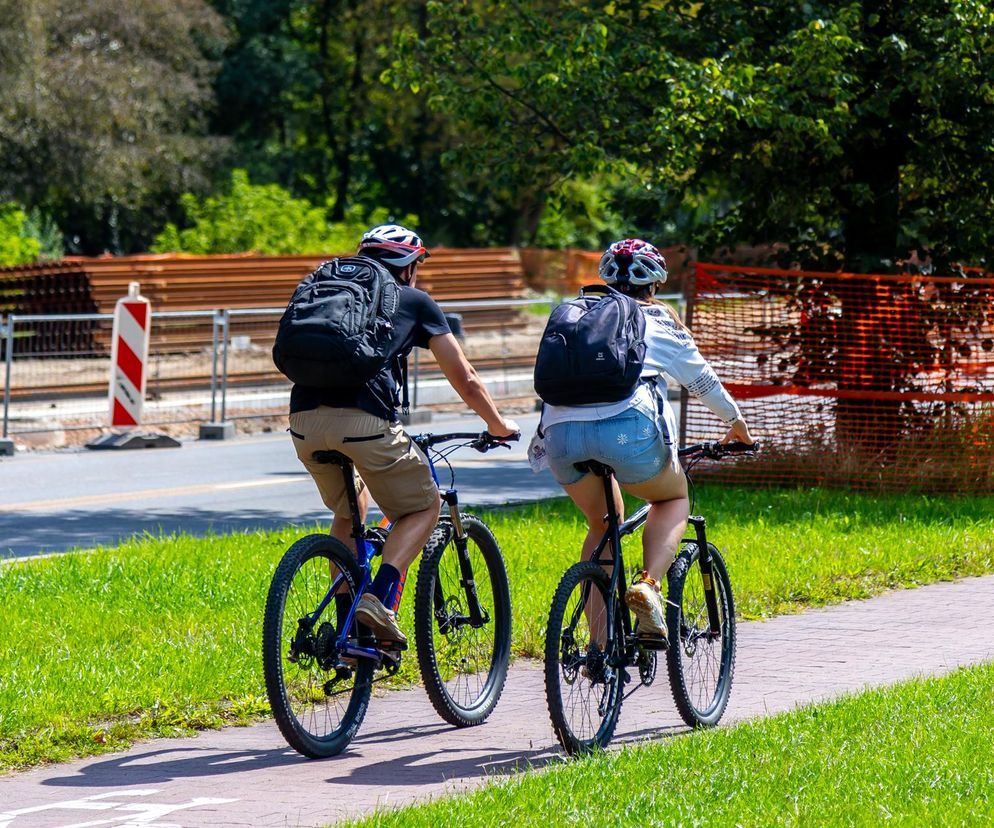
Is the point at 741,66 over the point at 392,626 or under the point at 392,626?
over

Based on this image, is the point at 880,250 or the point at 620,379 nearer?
the point at 620,379

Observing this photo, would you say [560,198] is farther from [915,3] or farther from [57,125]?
[57,125]

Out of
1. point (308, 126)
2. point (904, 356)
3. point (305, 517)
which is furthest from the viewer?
point (308, 126)

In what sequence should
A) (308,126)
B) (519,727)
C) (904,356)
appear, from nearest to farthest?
(519,727) → (904,356) → (308,126)

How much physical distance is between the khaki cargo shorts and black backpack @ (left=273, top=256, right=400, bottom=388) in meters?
0.14

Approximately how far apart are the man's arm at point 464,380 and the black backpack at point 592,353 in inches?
9.2

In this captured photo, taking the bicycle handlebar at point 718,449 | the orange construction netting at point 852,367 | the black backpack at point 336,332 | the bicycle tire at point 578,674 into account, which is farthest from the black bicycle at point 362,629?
the orange construction netting at point 852,367

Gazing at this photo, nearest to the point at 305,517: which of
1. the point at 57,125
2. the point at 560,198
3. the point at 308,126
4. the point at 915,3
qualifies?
the point at 560,198

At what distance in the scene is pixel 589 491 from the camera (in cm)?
624

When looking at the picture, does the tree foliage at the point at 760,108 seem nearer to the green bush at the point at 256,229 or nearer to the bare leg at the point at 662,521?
the bare leg at the point at 662,521

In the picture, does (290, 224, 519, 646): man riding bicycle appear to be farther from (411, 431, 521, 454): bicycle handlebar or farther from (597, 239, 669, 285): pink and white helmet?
(597, 239, 669, 285): pink and white helmet

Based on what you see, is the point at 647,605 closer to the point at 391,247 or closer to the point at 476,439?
the point at 476,439

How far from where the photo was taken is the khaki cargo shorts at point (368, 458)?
5988 millimetres

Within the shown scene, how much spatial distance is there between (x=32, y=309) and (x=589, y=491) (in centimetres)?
2096
